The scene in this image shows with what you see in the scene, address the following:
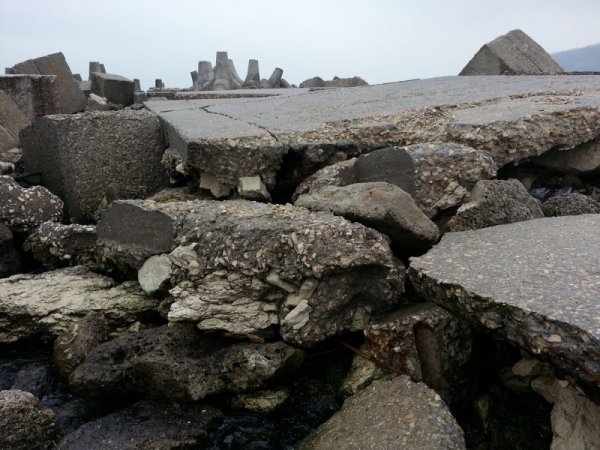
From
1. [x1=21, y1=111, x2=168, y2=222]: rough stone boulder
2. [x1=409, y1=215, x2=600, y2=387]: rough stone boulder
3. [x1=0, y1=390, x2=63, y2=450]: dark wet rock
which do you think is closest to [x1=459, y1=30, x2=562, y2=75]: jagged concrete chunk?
[x1=21, y1=111, x2=168, y2=222]: rough stone boulder

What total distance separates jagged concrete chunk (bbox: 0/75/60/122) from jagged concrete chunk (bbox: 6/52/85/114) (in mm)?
1262

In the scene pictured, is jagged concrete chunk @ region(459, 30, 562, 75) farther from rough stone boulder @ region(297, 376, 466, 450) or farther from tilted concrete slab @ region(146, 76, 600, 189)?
rough stone boulder @ region(297, 376, 466, 450)

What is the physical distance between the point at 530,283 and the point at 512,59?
5.23 m

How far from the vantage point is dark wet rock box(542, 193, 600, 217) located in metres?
2.50

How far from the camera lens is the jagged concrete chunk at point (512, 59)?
19.8 ft

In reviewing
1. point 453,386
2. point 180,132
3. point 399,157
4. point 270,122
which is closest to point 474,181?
point 399,157

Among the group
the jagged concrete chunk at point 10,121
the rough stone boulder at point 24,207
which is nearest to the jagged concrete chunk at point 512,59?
the jagged concrete chunk at point 10,121

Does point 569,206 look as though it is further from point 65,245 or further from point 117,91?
point 117,91

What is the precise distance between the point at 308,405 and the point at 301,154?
1322mm

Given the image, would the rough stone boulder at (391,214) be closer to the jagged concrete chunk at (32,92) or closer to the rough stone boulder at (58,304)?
the rough stone boulder at (58,304)

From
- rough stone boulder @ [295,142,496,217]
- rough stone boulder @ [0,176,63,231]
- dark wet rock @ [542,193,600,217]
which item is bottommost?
rough stone boulder @ [0,176,63,231]

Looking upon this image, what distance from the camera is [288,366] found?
2070mm

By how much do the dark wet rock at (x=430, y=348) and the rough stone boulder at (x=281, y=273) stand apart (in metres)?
0.15

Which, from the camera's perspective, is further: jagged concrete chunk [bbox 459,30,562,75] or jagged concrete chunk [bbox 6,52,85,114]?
jagged concrete chunk [bbox 6,52,85,114]
